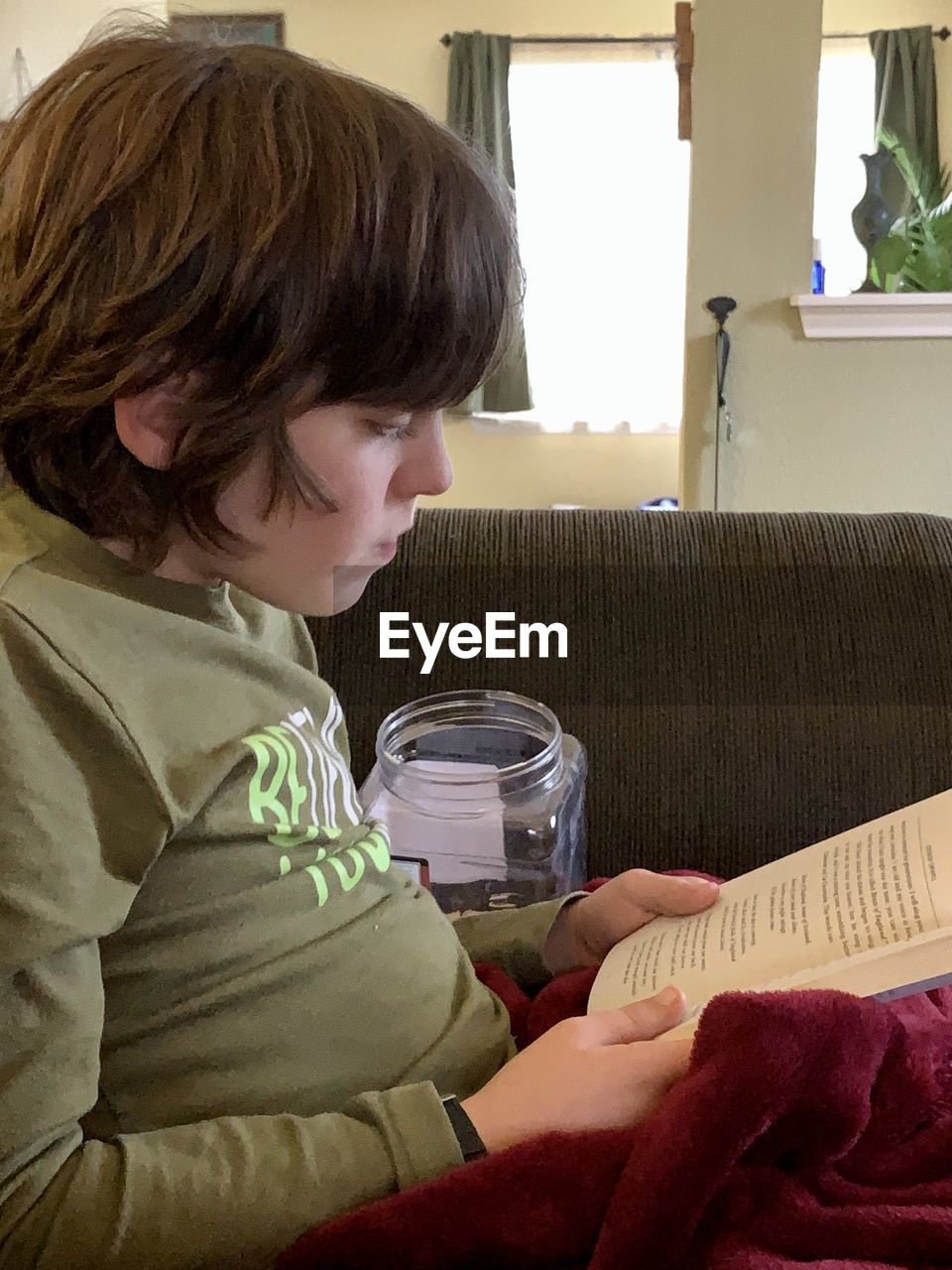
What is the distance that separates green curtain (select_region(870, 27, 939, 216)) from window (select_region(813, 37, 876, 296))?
4 centimetres

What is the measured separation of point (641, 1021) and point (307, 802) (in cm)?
21

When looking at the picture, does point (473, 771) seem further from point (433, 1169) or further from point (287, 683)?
point (433, 1169)

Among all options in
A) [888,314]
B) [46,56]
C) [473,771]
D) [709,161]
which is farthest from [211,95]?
[46,56]

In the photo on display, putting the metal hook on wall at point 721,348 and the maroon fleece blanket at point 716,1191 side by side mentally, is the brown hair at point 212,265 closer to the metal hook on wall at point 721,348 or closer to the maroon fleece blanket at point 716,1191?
the maroon fleece blanket at point 716,1191

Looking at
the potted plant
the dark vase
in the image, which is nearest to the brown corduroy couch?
the potted plant

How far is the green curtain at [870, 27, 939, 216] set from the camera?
9.90ft

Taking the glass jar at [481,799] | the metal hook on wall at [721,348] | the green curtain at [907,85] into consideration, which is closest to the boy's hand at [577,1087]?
the glass jar at [481,799]

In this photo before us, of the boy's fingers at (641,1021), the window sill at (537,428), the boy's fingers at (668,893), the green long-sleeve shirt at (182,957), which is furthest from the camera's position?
the window sill at (537,428)

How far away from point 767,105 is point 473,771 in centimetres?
125

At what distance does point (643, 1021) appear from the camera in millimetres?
540

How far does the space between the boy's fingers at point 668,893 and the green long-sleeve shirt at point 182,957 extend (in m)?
0.12

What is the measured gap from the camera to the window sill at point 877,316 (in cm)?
171

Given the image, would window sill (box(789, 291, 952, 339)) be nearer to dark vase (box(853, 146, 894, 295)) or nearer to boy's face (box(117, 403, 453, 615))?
dark vase (box(853, 146, 894, 295))

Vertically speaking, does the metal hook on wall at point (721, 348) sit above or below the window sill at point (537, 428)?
above
